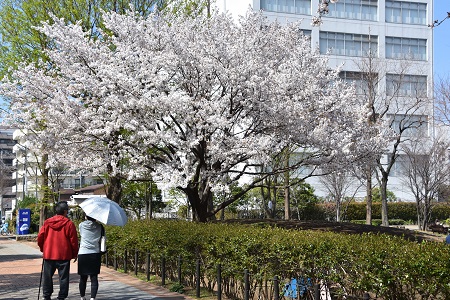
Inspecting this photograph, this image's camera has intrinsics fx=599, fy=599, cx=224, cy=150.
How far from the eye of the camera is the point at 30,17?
27406 mm

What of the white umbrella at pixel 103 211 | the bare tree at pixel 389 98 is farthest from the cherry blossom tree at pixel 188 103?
the white umbrella at pixel 103 211

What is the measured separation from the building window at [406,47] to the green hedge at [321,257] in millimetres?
40807

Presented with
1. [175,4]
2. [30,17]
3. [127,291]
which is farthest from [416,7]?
[127,291]

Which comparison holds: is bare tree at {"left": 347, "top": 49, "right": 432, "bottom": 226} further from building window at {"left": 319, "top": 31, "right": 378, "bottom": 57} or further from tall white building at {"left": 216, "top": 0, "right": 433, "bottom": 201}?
building window at {"left": 319, "top": 31, "right": 378, "bottom": 57}

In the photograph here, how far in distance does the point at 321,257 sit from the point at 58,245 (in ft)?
13.8

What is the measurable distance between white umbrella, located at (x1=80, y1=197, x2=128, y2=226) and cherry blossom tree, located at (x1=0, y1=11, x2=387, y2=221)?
6.74 meters

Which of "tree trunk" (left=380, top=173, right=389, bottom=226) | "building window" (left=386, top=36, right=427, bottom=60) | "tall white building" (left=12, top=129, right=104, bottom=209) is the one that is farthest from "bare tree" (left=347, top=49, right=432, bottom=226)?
"tall white building" (left=12, top=129, right=104, bottom=209)

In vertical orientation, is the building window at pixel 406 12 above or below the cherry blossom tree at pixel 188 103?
above

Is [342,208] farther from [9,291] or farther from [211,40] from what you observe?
[9,291]

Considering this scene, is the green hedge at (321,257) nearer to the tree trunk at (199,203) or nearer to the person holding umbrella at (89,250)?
the person holding umbrella at (89,250)

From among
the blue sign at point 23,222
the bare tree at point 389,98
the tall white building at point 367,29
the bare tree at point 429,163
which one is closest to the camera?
the bare tree at point 389,98

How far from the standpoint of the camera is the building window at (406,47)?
5031 cm

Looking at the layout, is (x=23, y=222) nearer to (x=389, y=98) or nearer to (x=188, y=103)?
(x=188, y=103)

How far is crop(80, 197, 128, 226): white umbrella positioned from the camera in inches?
395
